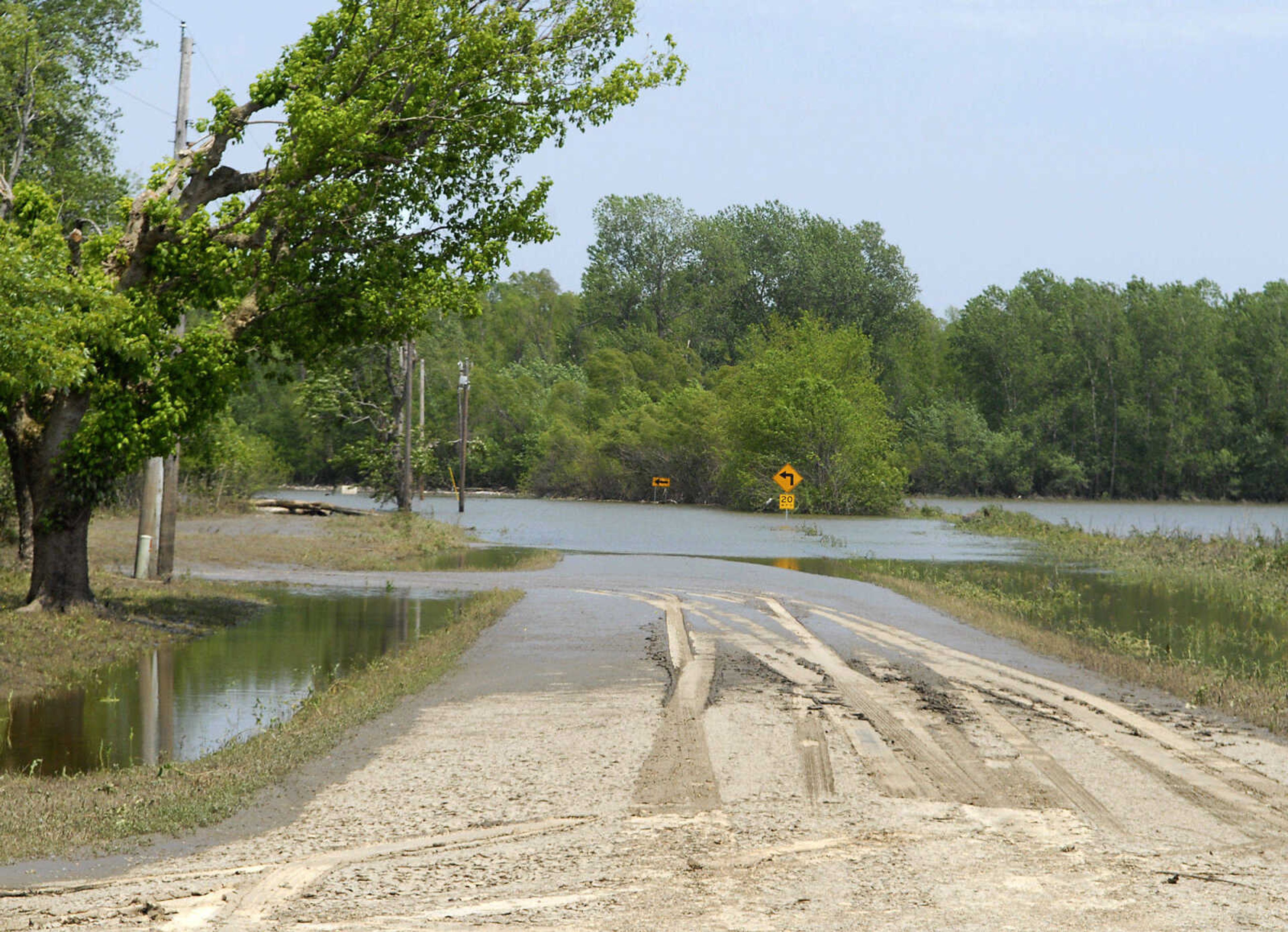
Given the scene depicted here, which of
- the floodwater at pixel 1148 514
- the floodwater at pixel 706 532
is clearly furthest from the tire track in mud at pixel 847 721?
the floodwater at pixel 1148 514

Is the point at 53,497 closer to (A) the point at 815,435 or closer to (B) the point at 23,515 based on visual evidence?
(B) the point at 23,515

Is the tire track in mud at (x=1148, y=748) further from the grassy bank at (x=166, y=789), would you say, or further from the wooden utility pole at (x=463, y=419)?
the wooden utility pole at (x=463, y=419)

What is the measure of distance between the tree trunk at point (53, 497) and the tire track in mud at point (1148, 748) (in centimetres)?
1046

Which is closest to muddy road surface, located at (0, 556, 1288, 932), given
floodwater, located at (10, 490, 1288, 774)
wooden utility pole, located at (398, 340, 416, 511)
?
floodwater, located at (10, 490, 1288, 774)

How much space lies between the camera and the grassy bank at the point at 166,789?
7379 millimetres

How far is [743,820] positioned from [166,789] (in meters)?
3.87

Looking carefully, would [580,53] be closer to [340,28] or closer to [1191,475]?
[340,28]

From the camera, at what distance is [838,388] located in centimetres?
7294

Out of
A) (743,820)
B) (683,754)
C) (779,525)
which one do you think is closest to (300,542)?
(779,525)

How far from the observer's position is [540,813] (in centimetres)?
783

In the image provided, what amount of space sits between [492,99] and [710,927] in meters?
13.7

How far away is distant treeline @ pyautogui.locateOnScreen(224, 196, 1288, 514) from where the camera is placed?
249 feet

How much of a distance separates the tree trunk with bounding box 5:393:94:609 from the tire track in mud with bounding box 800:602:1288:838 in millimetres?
10457

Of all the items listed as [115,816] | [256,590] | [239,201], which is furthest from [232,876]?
[256,590]
